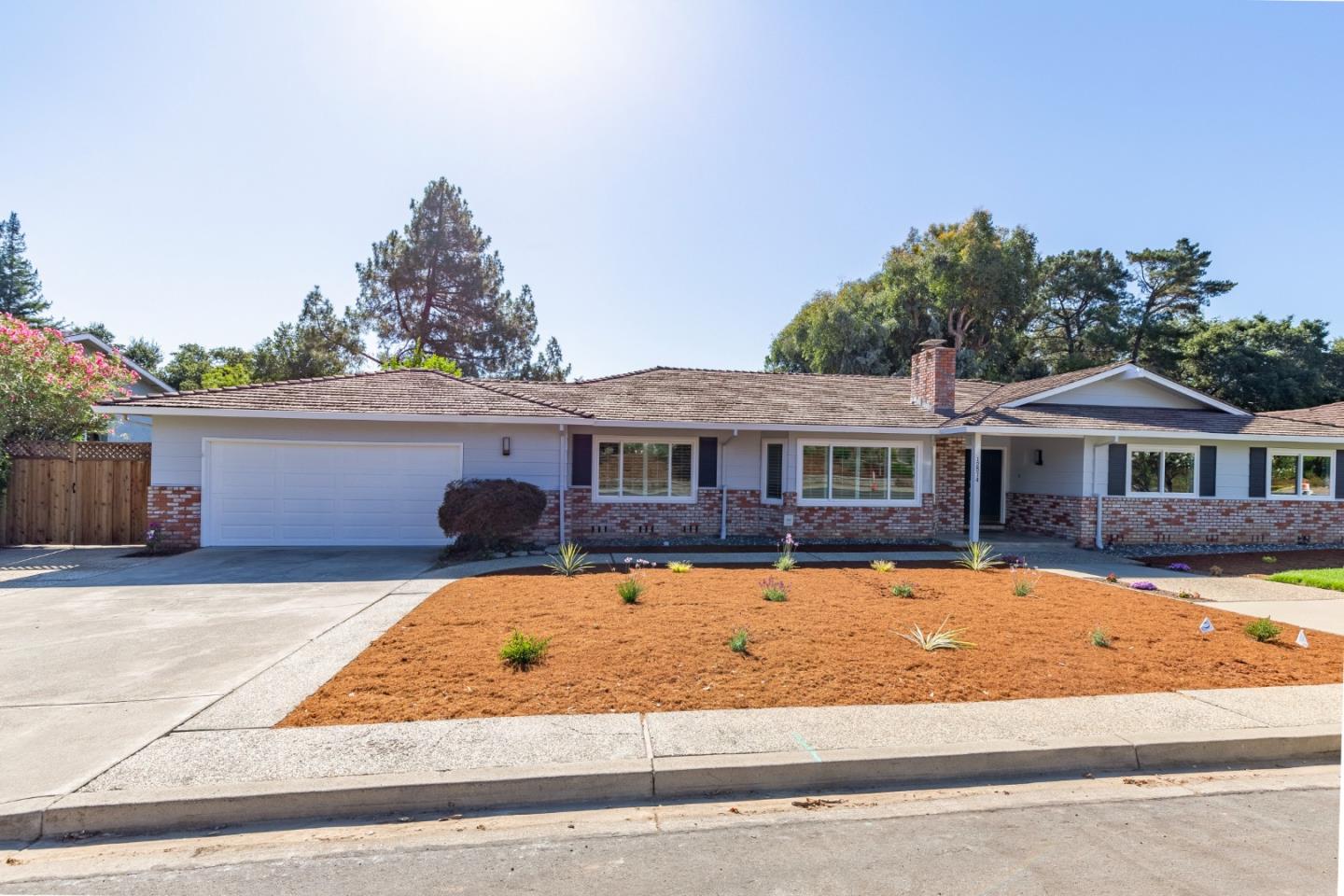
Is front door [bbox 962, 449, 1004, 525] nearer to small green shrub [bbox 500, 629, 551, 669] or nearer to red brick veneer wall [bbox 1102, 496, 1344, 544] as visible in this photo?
red brick veneer wall [bbox 1102, 496, 1344, 544]

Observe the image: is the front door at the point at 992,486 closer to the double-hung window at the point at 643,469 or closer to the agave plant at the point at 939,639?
the double-hung window at the point at 643,469

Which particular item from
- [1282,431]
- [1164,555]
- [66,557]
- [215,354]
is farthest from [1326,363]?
[215,354]

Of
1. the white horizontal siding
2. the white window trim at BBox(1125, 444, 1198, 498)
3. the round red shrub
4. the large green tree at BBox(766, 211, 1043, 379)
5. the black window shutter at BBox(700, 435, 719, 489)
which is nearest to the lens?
the round red shrub

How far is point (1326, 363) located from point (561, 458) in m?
36.8

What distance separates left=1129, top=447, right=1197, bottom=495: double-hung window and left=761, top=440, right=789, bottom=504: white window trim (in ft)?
24.9

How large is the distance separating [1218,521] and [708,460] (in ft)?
37.8

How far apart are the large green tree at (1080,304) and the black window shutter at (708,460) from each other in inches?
1042

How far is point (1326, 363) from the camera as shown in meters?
32.6

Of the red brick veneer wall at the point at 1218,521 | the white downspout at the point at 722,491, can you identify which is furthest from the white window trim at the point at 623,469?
the red brick veneer wall at the point at 1218,521

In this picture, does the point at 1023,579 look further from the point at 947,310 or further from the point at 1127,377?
the point at 947,310

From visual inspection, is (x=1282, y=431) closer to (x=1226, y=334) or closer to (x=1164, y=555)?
(x=1164, y=555)

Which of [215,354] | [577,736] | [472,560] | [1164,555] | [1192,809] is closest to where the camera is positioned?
[1192,809]

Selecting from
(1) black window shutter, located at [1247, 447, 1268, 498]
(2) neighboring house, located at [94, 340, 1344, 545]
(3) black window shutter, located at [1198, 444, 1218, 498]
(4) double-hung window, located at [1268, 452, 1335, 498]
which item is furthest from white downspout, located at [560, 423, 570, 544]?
(4) double-hung window, located at [1268, 452, 1335, 498]

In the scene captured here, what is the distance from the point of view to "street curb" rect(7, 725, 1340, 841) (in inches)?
151
